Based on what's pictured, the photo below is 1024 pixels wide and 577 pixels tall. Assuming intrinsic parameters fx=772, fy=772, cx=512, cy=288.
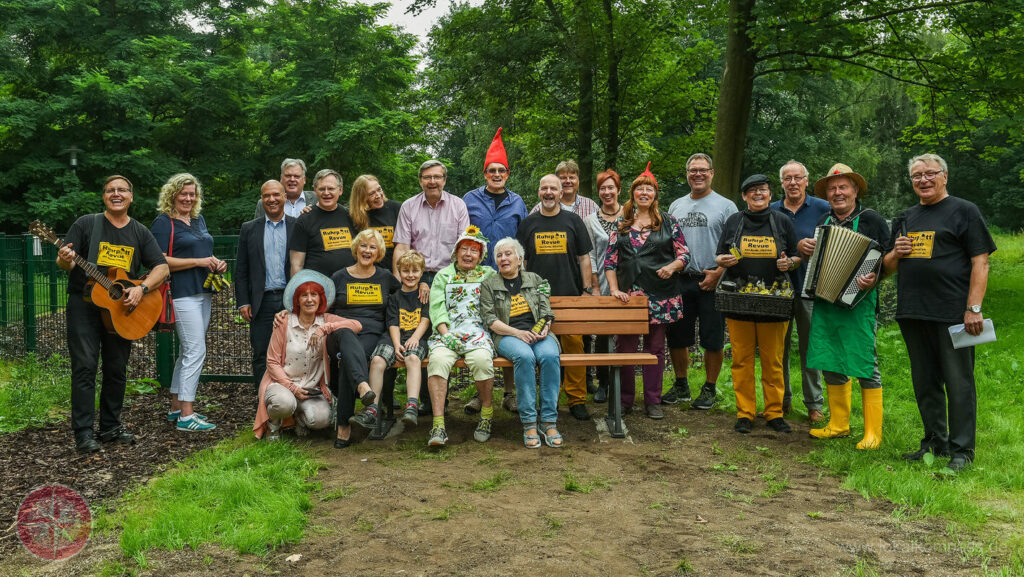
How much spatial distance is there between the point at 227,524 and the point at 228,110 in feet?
78.8

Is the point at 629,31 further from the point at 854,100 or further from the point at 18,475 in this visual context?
the point at 854,100

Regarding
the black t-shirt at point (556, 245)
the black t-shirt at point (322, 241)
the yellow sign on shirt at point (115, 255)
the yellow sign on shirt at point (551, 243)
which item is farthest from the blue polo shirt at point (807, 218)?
the yellow sign on shirt at point (115, 255)

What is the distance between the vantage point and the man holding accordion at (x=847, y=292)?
224 inches

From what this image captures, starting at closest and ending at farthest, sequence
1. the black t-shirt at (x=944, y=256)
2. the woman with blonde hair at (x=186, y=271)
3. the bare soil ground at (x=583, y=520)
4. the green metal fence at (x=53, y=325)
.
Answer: the bare soil ground at (x=583, y=520), the black t-shirt at (x=944, y=256), the woman with blonde hair at (x=186, y=271), the green metal fence at (x=53, y=325)

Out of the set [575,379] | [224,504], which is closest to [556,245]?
[575,379]

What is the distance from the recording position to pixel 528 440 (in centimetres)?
594

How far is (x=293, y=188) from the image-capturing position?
7051 mm

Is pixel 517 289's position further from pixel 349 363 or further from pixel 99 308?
pixel 99 308

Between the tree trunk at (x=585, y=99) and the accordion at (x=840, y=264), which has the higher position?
the tree trunk at (x=585, y=99)

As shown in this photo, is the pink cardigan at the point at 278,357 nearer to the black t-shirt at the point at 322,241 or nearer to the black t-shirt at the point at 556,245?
the black t-shirt at the point at 322,241

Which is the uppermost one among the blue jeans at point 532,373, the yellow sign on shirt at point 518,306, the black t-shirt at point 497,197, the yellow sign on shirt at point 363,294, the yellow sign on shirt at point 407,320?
the black t-shirt at point 497,197

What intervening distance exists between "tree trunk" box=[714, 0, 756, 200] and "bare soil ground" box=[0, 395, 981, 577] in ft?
20.8

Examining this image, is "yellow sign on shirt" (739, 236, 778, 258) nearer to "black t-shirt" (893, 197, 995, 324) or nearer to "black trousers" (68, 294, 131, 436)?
"black t-shirt" (893, 197, 995, 324)

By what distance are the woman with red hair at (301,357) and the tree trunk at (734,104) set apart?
724 centimetres
